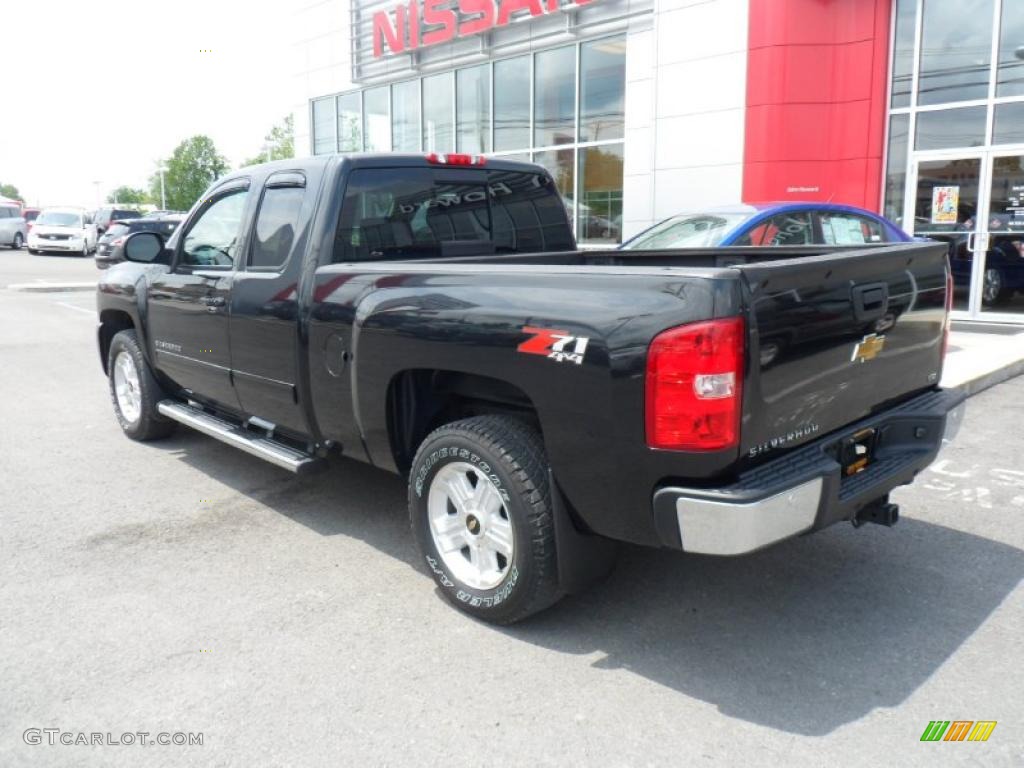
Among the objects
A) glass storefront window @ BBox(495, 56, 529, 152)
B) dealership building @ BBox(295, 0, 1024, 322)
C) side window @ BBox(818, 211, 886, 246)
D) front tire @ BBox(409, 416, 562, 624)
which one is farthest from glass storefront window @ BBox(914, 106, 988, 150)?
front tire @ BBox(409, 416, 562, 624)

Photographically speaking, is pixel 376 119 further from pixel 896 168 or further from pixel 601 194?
pixel 896 168

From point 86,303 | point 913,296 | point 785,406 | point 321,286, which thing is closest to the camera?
point 785,406

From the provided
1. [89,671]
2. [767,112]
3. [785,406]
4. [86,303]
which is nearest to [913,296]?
[785,406]

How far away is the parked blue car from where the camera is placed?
Answer: 8.07 m

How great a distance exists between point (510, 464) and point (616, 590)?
→ 97 centimetres

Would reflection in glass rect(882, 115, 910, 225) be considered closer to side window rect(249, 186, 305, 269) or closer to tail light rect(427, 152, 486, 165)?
tail light rect(427, 152, 486, 165)

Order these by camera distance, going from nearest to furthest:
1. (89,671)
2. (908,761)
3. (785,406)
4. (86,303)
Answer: (908,761), (785,406), (89,671), (86,303)

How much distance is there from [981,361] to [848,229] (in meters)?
1.86

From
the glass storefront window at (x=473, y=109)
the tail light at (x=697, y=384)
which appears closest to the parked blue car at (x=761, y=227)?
the tail light at (x=697, y=384)

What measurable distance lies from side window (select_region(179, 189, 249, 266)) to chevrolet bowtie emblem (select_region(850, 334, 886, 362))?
335 centimetres

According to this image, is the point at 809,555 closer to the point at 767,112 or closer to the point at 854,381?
the point at 854,381

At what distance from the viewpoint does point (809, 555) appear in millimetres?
4219

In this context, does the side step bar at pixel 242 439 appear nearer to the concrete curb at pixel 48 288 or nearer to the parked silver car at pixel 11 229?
the concrete curb at pixel 48 288

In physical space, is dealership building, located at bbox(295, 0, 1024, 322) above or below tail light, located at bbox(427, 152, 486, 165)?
above
